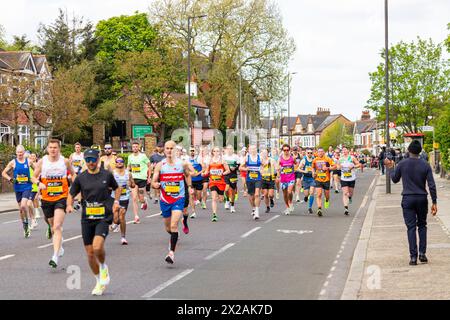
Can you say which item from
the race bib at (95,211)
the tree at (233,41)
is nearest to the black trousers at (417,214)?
the race bib at (95,211)

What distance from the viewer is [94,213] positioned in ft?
31.8

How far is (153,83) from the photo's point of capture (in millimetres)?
63406

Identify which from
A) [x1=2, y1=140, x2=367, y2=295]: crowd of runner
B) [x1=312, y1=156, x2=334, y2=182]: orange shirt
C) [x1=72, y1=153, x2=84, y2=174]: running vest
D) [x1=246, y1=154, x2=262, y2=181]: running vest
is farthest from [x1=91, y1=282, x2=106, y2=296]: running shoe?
[x1=312, y1=156, x2=334, y2=182]: orange shirt

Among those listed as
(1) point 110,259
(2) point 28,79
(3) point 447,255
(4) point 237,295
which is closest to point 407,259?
(3) point 447,255

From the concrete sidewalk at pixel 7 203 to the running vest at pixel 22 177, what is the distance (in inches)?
342

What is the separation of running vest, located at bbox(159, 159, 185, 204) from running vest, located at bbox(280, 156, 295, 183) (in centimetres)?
924

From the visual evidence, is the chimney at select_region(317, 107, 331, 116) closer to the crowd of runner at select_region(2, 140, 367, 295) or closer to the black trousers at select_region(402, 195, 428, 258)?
the crowd of runner at select_region(2, 140, 367, 295)

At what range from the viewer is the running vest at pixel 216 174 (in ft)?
70.0

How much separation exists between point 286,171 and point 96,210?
40.8 feet

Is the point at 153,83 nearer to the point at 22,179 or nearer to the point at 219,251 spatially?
the point at 22,179

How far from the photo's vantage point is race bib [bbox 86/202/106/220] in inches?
382

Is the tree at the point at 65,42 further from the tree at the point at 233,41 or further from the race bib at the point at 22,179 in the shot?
the race bib at the point at 22,179
